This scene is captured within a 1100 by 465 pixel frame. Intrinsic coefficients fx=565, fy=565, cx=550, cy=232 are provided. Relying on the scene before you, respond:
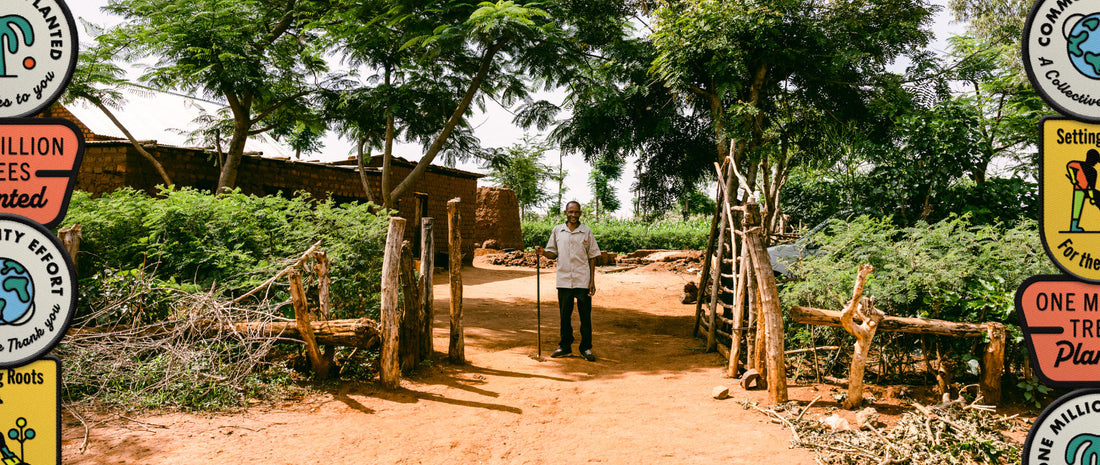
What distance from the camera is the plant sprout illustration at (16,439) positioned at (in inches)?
54.6

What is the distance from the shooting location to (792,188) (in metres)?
21.1

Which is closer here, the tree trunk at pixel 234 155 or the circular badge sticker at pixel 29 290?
the circular badge sticker at pixel 29 290

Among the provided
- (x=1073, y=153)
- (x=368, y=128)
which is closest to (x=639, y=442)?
(x=1073, y=153)

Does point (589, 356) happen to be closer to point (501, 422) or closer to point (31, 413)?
point (501, 422)

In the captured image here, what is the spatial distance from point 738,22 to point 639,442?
550cm

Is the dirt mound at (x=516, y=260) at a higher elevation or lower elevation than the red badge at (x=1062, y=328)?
lower

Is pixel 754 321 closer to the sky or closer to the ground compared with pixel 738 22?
closer to the ground

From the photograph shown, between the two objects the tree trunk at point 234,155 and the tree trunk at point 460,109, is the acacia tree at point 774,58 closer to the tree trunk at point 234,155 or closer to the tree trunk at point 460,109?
the tree trunk at point 460,109

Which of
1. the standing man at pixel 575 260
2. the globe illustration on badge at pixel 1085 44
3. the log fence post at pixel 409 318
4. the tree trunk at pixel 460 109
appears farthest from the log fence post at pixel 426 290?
the globe illustration on badge at pixel 1085 44

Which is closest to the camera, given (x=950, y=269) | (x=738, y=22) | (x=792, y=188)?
(x=950, y=269)

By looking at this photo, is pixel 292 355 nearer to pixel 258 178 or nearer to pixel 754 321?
pixel 754 321

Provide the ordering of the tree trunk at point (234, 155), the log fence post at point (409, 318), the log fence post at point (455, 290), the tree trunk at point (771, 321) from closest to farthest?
the tree trunk at point (771, 321) < the log fence post at point (409, 318) < the log fence post at point (455, 290) < the tree trunk at point (234, 155)

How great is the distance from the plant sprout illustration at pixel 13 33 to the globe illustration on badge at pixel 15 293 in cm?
50

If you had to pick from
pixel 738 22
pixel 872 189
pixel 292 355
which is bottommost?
pixel 292 355
